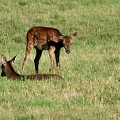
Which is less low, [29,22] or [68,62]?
[29,22]

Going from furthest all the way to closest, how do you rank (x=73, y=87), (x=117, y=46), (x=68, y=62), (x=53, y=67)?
(x=117, y=46)
(x=68, y=62)
(x=53, y=67)
(x=73, y=87)

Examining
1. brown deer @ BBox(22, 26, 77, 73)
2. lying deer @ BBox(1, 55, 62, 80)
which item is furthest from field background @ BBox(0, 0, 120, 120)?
brown deer @ BBox(22, 26, 77, 73)

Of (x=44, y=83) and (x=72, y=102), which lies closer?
(x=72, y=102)

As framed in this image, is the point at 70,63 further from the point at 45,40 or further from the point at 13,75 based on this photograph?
the point at 13,75

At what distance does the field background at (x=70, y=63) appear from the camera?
836 centimetres

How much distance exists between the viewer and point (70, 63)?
1428 centimetres

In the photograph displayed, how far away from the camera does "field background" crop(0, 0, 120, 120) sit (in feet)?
27.4

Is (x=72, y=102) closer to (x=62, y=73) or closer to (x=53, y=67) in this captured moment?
(x=62, y=73)

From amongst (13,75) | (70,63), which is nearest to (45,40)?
(70,63)

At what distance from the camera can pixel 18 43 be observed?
19.8 m

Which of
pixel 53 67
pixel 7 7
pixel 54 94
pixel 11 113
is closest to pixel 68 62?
pixel 53 67

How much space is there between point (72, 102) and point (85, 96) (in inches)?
20.4

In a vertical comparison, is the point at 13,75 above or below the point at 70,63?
below

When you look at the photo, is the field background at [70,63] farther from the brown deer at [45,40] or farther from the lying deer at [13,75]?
the brown deer at [45,40]
